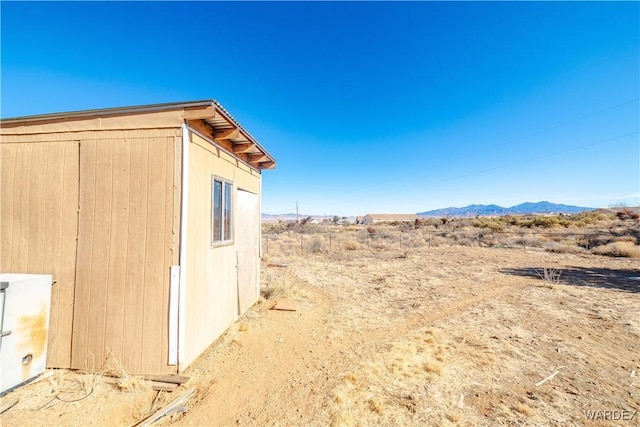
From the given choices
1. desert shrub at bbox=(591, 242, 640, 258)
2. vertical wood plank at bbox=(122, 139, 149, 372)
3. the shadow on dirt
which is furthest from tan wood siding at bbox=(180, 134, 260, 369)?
desert shrub at bbox=(591, 242, 640, 258)

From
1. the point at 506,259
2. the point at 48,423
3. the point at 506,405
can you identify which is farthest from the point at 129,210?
the point at 506,259

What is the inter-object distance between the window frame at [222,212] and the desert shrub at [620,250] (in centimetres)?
1877

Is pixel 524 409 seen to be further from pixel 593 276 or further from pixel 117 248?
pixel 593 276

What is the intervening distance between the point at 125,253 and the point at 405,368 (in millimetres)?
4089

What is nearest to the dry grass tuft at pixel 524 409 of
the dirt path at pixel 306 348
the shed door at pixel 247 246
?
the dirt path at pixel 306 348

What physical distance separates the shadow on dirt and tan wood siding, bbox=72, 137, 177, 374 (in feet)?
35.0

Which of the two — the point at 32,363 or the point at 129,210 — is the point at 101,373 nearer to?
the point at 32,363

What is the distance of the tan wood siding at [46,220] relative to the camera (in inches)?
134

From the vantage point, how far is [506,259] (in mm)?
12617

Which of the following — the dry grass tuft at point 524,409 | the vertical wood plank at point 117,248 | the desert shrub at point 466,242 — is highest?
the vertical wood plank at point 117,248

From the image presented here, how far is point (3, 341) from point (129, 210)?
5.77ft

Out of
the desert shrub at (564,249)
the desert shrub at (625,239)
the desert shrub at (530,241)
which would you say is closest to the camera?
the desert shrub at (564,249)

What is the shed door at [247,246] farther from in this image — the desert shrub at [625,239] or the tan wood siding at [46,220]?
the desert shrub at [625,239]

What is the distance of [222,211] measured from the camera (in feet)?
15.3
